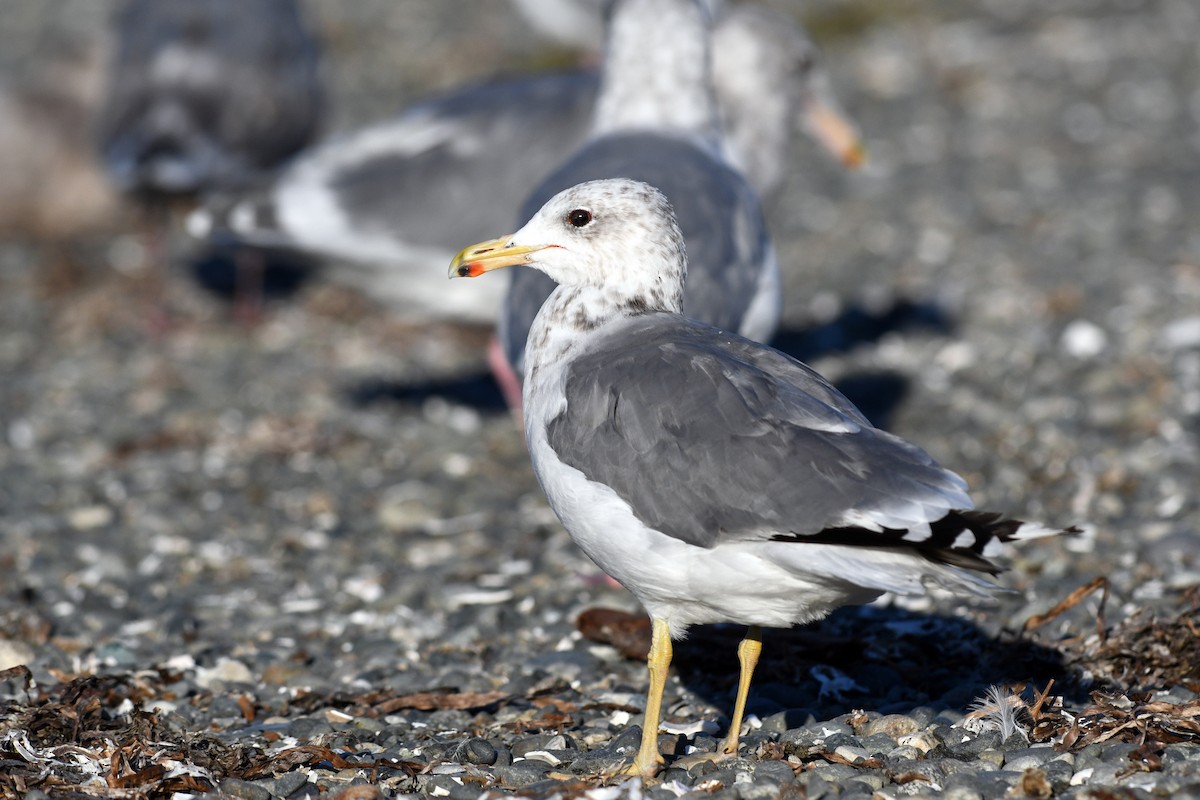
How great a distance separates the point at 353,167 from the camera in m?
7.39

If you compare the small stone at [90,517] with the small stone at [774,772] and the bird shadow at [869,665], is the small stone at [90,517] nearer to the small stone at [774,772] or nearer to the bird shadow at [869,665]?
the bird shadow at [869,665]

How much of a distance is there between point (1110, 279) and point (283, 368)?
169 inches

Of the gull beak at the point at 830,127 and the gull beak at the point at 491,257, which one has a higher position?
the gull beak at the point at 830,127

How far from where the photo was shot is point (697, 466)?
3.43m

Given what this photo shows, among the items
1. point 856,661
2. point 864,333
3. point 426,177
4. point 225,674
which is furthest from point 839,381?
point 225,674

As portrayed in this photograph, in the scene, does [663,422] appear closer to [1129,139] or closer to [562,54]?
[1129,139]

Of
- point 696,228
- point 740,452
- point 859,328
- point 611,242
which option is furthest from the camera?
point 859,328

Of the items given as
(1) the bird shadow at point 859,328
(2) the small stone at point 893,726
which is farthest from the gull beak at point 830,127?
(2) the small stone at point 893,726

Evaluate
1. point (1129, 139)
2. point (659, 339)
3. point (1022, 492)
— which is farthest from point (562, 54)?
point (659, 339)

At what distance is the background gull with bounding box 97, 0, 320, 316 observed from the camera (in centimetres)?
835

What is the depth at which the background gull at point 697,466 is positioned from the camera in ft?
10.6

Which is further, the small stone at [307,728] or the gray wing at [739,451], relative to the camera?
the small stone at [307,728]

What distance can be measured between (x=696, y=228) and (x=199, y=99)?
4378mm

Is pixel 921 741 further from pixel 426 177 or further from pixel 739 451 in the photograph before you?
pixel 426 177
